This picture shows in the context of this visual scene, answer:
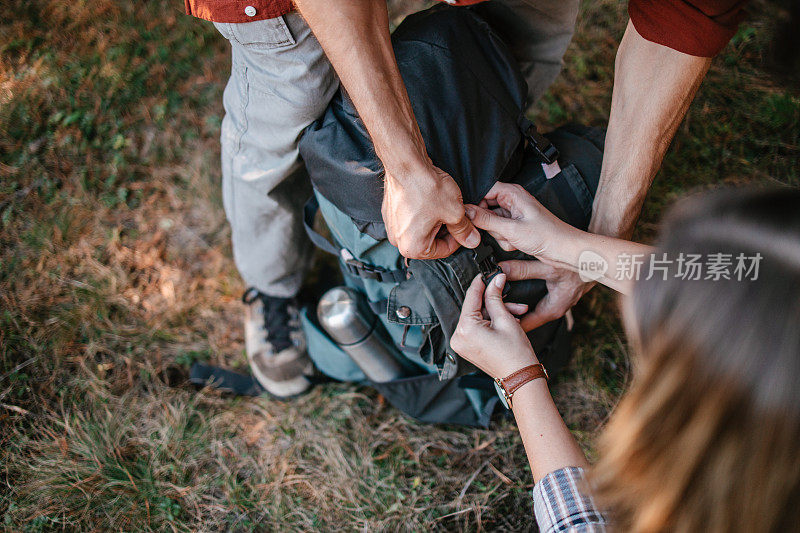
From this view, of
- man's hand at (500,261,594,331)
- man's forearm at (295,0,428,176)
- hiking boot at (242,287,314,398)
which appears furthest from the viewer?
hiking boot at (242,287,314,398)

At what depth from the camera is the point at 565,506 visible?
4.20ft

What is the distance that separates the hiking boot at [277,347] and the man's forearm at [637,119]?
55.3 inches

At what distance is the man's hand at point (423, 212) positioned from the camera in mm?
1411

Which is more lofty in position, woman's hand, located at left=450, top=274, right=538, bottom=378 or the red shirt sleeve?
the red shirt sleeve

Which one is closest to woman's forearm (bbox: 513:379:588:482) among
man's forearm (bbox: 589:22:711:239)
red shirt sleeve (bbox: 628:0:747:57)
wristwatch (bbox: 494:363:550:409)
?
wristwatch (bbox: 494:363:550:409)

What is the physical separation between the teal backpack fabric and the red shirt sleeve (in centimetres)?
40

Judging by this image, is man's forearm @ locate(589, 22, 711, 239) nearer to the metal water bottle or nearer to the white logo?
the white logo

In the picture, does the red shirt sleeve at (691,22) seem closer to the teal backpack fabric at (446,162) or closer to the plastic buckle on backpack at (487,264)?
the teal backpack fabric at (446,162)

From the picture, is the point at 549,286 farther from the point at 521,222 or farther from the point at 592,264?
the point at 521,222

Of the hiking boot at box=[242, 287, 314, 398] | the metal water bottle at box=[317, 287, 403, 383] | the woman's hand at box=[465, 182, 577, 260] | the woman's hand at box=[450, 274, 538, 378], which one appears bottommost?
the hiking boot at box=[242, 287, 314, 398]

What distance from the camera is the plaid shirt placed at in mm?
1269

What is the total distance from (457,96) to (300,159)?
0.61 metres

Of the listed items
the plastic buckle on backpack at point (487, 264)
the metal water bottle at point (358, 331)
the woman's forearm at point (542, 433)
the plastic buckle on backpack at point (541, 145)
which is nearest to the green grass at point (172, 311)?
the metal water bottle at point (358, 331)

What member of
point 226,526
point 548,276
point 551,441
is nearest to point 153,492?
point 226,526
